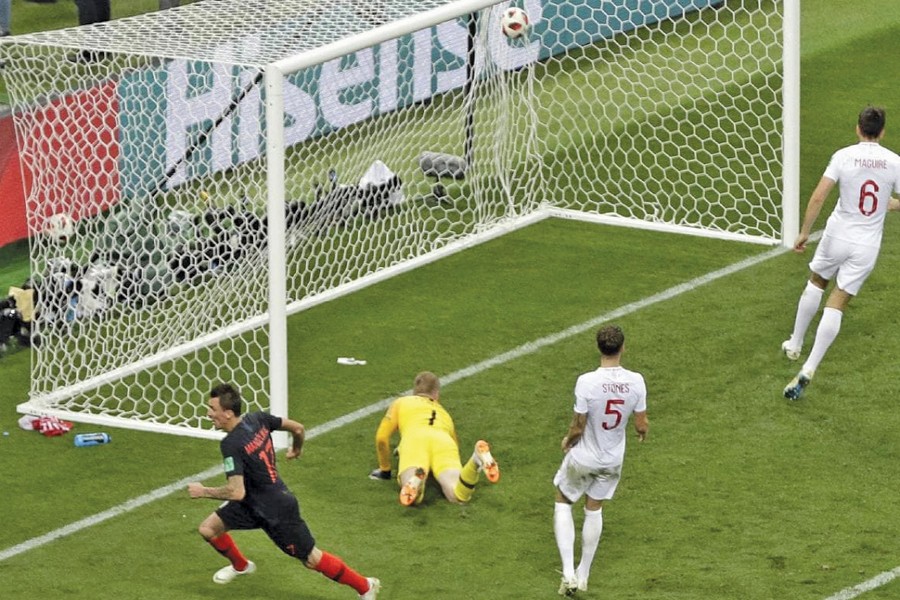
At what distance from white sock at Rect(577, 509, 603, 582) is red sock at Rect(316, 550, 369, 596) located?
119 centimetres

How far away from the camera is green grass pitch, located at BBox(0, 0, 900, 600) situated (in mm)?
11750

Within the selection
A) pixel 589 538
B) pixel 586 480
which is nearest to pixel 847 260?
pixel 586 480

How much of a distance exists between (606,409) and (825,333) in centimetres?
292

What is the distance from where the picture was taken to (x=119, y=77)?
566 inches

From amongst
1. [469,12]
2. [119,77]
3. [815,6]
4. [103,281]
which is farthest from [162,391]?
[815,6]

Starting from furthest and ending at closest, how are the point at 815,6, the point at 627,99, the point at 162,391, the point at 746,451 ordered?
the point at 815,6 < the point at 627,99 < the point at 162,391 < the point at 746,451

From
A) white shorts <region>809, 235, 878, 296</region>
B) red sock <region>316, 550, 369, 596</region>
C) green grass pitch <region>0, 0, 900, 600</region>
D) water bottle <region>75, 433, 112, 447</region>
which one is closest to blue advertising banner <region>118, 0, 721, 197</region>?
green grass pitch <region>0, 0, 900, 600</region>

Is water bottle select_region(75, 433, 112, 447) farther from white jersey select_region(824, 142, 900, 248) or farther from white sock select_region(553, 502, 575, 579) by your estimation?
white jersey select_region(824, 142, 900, 248)

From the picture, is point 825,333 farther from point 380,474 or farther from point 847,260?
point 380,474

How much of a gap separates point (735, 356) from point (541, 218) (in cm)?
335

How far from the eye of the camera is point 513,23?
1697 cm

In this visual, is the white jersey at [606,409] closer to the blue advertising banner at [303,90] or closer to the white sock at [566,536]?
the white sock at [566,536]

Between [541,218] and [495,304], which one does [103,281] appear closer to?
[495,304]

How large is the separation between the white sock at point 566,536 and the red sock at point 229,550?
177cm
